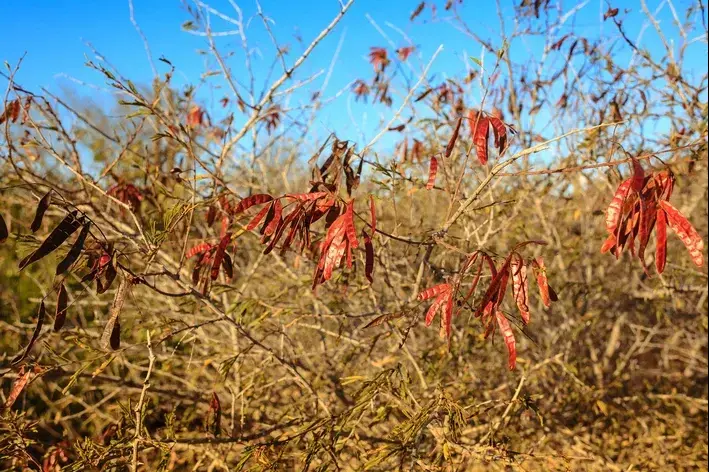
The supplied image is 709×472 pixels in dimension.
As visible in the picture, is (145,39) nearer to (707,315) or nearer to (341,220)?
(341,220)

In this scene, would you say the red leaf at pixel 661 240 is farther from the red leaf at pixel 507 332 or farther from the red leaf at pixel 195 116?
the red leaf at pixel 195 116

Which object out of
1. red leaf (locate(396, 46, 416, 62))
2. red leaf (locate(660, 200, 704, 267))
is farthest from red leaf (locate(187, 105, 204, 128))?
red leaf (locate(660, 200, 704, 267))

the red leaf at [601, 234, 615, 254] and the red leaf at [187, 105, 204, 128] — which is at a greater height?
the red leaf at [187, 105, 204, 128]

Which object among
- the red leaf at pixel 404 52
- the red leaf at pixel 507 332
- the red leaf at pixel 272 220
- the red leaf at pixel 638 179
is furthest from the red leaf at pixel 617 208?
the red leaf at pixel 404 52

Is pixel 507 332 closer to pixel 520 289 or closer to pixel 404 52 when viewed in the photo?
pixel 520 289

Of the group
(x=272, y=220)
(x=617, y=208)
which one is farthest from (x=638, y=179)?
(x=272, y=220)

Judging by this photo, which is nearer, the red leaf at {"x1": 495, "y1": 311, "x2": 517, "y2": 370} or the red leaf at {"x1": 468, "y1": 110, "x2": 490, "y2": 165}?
the red leaf at {"x1": 495, "y1": 311, "x2": 517, "y2": 370}

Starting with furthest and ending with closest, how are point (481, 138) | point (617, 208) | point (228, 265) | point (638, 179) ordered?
point (228, 265), point (481, 138), point (617, 208), point (638, 179)

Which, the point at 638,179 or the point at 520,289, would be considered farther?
the point at 520,289

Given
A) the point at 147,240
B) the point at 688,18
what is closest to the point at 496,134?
the point at 147,240

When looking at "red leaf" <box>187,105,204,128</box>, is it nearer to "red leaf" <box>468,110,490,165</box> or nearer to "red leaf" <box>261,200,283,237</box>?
"red leaf" <box>261,200,283,237</box>

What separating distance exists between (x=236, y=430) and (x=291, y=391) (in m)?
0.45

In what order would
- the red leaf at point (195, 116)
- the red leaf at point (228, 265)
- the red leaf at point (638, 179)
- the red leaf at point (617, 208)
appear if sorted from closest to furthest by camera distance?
the red leaf at point (638, 179), the red leaf at point (617, 208), the red leaf at point (228, 265), the red leaf at point (195, 116)

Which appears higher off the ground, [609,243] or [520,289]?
[609,243]
